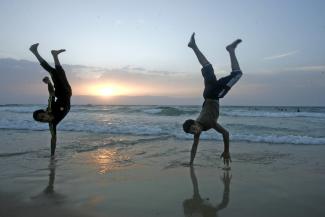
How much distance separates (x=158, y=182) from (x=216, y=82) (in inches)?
101

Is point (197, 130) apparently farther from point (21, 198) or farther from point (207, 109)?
point (21, 198)

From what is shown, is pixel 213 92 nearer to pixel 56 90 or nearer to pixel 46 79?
pixel 56 90

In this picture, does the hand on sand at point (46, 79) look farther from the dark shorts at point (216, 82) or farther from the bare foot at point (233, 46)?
the bare foot at point (233, 46)

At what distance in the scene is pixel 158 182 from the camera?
19.1 feet

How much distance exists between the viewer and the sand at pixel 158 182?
4.43 m

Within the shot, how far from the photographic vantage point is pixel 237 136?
40.5 ft

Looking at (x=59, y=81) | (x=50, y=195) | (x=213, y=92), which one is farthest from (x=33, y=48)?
(x=50, y=195)

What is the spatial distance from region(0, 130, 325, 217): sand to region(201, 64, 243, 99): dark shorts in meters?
1.48

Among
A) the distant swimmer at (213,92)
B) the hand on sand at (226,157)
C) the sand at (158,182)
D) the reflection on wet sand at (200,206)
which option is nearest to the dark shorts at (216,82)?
the distant swimmer at (213,92)

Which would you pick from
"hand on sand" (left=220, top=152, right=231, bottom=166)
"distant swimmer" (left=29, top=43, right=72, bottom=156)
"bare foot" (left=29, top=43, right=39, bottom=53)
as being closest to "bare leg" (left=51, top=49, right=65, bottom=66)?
"distant swimmer" (left=29, top=43, right=72, bottom=156)

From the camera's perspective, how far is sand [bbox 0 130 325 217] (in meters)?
4.43

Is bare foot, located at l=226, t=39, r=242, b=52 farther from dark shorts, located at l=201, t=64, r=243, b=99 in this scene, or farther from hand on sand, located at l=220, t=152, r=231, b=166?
hand on sand, located at l=220, t=152, r=231, b=166

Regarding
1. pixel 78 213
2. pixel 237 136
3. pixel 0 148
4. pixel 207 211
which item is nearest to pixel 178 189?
pixel 207 211

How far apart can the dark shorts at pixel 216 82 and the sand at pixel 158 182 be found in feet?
4.85
